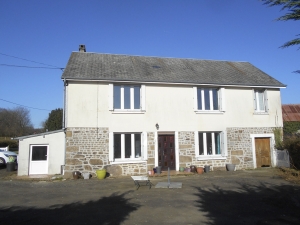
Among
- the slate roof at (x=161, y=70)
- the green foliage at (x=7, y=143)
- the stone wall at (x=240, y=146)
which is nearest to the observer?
the slate roof at (x=161, y=70)

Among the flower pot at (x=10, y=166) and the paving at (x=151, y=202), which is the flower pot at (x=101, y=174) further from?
the flower pot at (x=10, y=166)

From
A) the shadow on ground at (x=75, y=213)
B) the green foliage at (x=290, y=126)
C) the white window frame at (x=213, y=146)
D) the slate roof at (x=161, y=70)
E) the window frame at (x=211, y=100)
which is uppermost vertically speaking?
the slate roof at (x=161, y=70)

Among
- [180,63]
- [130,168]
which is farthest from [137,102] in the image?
[180,63]

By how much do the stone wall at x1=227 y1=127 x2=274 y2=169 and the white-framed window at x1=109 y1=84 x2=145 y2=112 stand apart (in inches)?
226

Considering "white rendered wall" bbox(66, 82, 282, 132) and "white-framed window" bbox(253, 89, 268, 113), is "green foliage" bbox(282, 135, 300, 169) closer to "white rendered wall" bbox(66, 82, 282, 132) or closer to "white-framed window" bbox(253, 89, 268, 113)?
"white rendered wall" bbox(66, 82, 282, 132)

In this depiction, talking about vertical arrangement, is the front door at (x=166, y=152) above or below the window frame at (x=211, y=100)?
below

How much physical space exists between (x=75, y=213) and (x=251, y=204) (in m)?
5.19

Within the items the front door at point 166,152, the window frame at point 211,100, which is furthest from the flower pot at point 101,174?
the window frame at point 211,100

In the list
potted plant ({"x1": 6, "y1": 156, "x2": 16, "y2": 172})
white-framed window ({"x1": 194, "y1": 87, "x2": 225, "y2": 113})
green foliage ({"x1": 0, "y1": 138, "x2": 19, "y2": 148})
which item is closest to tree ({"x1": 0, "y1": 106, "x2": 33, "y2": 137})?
green foliage ({"x1": 0, "y1": 138, "x2": 19, "y2": 148})

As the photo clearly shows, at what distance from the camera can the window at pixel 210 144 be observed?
1577 cm

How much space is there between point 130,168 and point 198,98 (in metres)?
5.90

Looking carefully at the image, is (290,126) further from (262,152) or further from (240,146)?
(240,146)

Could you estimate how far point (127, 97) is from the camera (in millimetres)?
15078

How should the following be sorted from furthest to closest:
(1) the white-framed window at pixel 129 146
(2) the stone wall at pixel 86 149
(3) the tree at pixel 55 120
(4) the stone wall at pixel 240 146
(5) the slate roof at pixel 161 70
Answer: (3) the tree at pixel 55 120, (4) the stone wall at pixel 240 146, (5) the slate roof at pixel 161 70, (1) the white-framed window at pixel 129 146, (2) the stone wall at pixel 86 149
